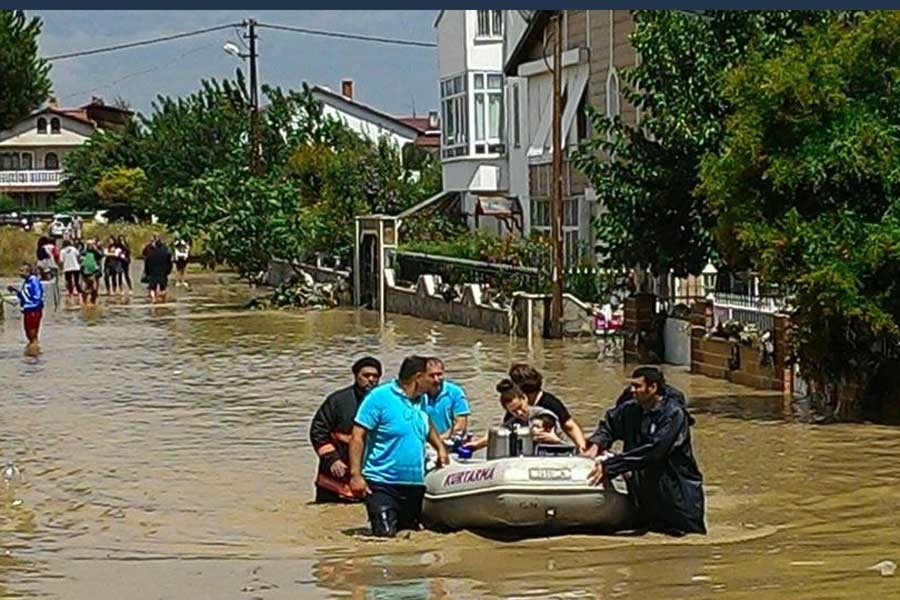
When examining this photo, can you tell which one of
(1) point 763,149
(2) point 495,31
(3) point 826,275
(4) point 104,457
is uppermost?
(2) point 495,31

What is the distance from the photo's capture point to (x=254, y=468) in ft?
55.1

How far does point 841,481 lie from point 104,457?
7231 mm

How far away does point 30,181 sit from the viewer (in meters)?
111

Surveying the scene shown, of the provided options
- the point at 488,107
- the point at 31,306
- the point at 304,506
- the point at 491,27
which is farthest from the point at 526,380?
the point at 491,27

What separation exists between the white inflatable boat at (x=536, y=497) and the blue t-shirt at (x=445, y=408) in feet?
2.86

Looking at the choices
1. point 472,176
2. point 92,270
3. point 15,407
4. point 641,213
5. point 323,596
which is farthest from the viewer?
point 472,176

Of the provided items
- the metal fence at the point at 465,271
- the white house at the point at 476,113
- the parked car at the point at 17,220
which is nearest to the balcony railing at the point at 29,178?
the parked car at the point at 17,220

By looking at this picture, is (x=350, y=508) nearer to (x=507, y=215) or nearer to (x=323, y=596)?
(x=323, y=596)

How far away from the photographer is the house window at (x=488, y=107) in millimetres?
51438

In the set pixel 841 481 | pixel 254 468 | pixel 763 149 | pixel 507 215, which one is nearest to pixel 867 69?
pixel 763 149

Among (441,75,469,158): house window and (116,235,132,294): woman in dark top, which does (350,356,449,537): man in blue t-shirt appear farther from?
(116,235,132,294): woman in dark top

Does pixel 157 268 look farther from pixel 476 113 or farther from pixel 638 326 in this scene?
pixel 638 326

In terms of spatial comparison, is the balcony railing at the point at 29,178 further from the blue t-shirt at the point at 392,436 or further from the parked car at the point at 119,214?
the blue t-shirt at the point at 392,436

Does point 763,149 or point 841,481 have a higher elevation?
point 763,149
